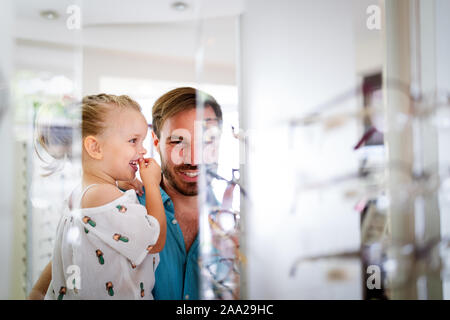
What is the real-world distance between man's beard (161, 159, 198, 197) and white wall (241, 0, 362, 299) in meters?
0.22

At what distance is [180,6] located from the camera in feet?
4.46

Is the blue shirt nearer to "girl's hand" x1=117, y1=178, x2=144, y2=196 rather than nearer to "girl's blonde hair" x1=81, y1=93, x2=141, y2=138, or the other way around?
"girl's hand" x1=117, y1=178, x2=144, y2=196

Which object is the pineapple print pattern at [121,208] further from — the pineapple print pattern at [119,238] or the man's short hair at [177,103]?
the man's short hair at [177,103]

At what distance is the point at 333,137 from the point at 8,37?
1.30m

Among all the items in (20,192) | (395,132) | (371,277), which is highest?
(395,132)

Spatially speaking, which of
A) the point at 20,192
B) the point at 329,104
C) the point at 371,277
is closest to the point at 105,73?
the point at 20,192

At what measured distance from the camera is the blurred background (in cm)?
136

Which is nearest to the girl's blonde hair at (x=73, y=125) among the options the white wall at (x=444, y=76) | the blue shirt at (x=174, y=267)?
the blue shirt at (x=174, y=267)

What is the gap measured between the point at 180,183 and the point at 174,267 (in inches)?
12.3

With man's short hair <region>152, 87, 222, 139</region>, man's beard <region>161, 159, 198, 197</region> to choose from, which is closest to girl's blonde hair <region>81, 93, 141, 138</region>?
man's short hair <region>152, 87, 222, 139</region>

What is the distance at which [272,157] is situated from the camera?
4.58 ft

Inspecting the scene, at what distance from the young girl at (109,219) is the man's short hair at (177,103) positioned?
2.1 inches

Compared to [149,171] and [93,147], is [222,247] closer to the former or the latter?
[149,171]
